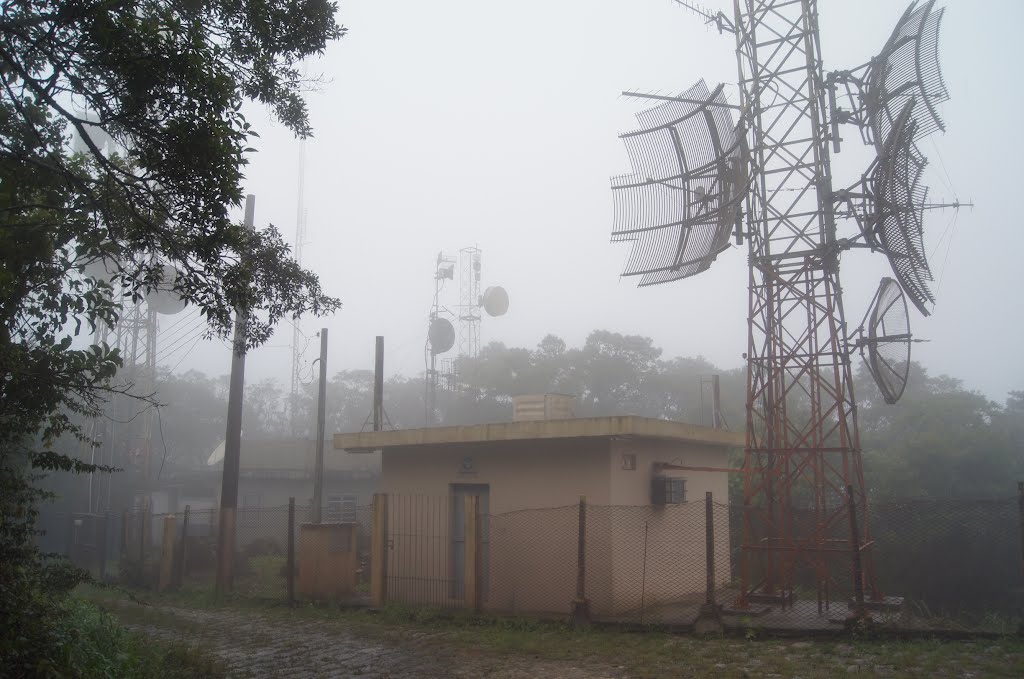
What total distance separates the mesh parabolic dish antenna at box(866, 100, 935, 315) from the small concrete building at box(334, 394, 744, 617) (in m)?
3.96

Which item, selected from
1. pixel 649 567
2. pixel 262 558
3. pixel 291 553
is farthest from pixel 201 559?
pixel 649 567

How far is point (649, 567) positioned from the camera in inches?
474

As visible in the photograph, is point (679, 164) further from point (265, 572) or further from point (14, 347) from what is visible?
point (265, 572)

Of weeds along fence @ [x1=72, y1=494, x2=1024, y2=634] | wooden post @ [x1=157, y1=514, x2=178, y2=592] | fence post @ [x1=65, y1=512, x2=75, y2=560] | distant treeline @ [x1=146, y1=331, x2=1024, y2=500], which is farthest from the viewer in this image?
distant treeline @ [x1=146, y1=331, x2=1024, y2=500]

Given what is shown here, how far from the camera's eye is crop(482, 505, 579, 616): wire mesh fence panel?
38.6ft

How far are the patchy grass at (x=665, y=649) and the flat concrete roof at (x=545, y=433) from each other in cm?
267

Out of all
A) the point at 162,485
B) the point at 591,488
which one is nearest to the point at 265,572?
the point at 591,488

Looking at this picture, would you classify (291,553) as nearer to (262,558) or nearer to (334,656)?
(334,656)

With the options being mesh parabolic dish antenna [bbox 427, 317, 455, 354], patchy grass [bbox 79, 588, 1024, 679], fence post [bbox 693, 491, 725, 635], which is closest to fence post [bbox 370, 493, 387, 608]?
patchy grass [bbox 79, 588, 1024, 679]

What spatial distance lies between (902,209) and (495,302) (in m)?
22.4

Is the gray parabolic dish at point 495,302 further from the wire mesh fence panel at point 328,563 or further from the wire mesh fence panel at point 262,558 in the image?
the wire mesh fence panel at point 328,563

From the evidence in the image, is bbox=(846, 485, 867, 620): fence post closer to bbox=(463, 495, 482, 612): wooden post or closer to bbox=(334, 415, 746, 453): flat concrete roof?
bbox=(334, 415, 746, 453): flat concrete roof

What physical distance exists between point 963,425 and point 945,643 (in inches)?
797

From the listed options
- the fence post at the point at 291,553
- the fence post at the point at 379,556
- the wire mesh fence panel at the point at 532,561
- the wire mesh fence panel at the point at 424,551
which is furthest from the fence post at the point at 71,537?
the wire mesh fence panel at the point at 532,561
